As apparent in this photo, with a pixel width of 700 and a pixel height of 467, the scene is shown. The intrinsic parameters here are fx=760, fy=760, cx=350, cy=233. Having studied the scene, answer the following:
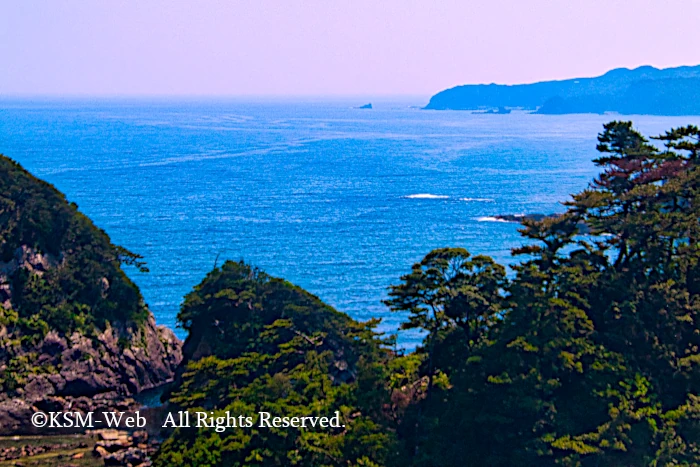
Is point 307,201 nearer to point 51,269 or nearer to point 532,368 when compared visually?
point 51,269

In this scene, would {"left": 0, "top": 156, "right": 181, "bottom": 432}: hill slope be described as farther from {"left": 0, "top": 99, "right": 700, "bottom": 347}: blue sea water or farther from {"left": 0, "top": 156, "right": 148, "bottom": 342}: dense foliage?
{"left": 0, "top": 99, "right": 700, "bottom": 347}: blue sea water

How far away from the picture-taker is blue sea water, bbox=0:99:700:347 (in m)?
73.4

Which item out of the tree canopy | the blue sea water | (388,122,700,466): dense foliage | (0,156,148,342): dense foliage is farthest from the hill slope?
(388,122,700,466): dense foliage

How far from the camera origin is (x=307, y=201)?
11056 cm

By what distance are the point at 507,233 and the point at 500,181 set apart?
41819 millimetres

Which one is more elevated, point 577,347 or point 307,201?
point 577,347

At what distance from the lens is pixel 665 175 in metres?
38.8

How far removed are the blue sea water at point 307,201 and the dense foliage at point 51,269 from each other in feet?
27.6

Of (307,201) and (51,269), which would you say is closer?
(51,269)

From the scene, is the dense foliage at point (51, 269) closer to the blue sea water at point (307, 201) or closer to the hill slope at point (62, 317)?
the hill slope at point (62, 317)

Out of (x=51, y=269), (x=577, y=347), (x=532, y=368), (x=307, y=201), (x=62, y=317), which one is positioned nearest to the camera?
(x=532, y=368)

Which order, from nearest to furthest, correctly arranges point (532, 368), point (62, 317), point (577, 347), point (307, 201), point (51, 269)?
1. point (532, 368)
2. point (577, 347)
3. point (62, 317)
4. point (51, 269)
5. point (307, 201)

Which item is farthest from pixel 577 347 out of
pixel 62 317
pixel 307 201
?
pixel 307 201

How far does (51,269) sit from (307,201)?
6145 cm
